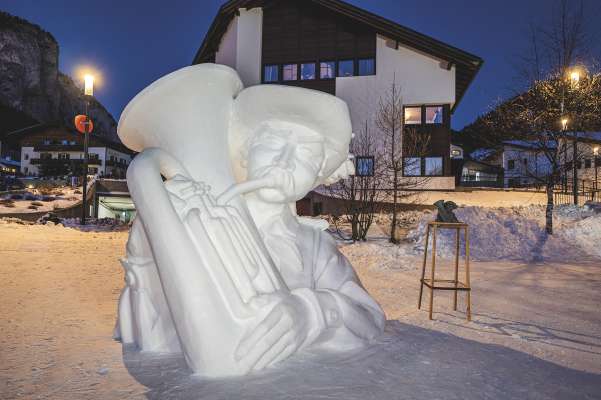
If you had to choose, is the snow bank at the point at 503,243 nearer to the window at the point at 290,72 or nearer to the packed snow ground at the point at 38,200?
the window at the point at 290,72

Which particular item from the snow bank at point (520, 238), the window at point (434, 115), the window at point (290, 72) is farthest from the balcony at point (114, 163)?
the snow bank at point (520, 238)

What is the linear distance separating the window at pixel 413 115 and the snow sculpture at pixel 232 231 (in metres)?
17.2

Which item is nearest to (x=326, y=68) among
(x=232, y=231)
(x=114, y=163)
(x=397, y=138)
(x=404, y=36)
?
(x=404, y=36)

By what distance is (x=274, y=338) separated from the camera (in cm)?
182

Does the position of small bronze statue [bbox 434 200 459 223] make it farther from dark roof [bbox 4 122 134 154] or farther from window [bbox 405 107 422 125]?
dark roof [bbox 4 122 134 154]

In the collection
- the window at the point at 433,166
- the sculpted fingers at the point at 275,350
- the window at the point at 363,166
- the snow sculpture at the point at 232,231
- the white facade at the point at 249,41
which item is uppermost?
the white facade at the point at 249,41

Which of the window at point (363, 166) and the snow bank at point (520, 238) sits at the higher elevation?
the window at point (363, 166)

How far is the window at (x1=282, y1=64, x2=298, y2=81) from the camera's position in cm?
1958

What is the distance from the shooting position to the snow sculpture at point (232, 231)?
5.86 feet

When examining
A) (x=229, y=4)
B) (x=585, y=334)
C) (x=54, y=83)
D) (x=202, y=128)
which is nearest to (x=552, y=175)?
(x=585, y=334)

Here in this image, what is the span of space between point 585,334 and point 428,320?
4.35ft

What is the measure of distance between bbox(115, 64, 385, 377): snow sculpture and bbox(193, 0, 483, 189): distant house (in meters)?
15.5

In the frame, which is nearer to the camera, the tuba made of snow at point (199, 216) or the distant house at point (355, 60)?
the tuba made of snow at point (199, 216)

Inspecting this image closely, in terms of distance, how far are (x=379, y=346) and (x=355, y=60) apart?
722 inches
